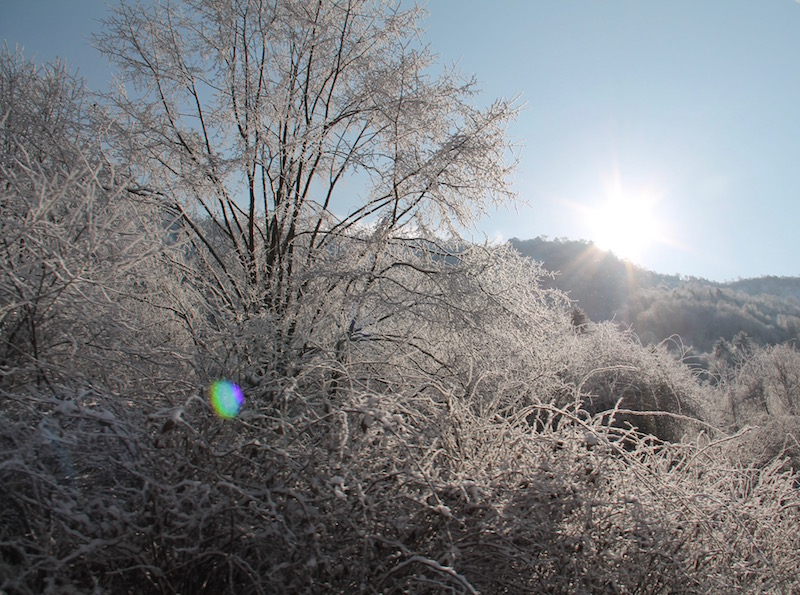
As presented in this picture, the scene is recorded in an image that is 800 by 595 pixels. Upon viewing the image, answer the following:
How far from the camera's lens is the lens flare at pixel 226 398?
219cm

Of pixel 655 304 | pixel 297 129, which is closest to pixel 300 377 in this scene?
pixel 297 129

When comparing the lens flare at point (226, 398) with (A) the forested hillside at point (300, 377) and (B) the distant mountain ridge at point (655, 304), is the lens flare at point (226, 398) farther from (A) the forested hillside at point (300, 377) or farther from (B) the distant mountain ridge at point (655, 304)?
(B) the distant mountain ridge at point (655, 304)

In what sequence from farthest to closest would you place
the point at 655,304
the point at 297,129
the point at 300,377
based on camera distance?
the point at 655,304, the point at 297,129, the point at 300,377

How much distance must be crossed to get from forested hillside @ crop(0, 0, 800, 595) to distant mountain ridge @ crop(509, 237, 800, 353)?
62.4 m

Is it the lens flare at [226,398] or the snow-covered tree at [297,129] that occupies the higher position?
the snow-covered tree at [297,129]

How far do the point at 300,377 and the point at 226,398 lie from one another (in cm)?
43

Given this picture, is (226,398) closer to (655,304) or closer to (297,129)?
(297,129)

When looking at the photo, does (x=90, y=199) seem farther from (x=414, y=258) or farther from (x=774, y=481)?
(x=774, y=481)

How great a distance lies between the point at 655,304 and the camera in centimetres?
8575

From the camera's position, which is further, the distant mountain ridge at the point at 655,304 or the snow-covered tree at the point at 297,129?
the distant mountain ridge at the point at 655,304

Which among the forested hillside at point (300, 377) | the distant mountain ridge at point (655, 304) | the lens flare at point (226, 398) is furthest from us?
the distant mountain ridge at point (655, 304)

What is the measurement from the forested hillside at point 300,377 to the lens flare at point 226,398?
0.02m

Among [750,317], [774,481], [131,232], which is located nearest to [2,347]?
[131,232]

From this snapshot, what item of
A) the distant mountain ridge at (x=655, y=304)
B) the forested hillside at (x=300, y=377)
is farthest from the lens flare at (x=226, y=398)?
the distant mountain ridge at (x=655, y=304)
